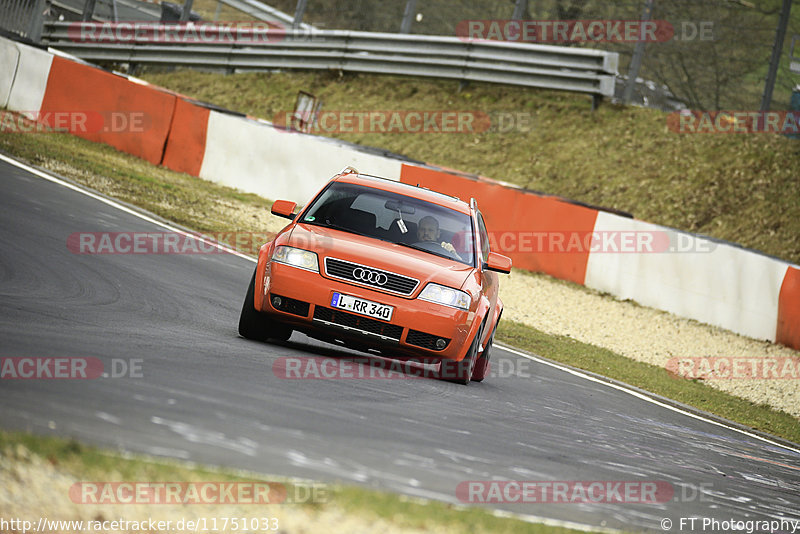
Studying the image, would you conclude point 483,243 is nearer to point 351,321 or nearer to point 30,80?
point 351,321

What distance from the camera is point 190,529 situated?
13.3 ft

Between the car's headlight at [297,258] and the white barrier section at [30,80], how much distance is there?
54.1 feet

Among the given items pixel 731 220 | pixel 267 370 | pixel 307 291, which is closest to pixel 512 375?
pixel 307 291

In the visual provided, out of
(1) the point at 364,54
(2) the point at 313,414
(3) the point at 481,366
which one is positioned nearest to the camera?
(2) the point at 313,414

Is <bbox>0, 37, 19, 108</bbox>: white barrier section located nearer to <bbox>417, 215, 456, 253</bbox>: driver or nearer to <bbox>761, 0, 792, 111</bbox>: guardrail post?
<bbox>761, 0, 792, 111</bbox>: guardrail post

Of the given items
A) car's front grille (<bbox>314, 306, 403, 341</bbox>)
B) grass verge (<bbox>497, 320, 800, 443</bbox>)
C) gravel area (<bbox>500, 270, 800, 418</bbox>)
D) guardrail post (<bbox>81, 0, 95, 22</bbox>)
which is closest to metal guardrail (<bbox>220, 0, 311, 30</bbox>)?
guardrail post (<bbox>81, 0, 95, 22</bbox>)

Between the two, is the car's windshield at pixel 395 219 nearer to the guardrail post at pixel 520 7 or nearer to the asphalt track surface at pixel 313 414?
the asphalt track surface at pixel 313 414

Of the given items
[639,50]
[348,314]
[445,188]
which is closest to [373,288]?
[348,314]

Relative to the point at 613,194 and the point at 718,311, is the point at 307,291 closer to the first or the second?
the point at 718,311

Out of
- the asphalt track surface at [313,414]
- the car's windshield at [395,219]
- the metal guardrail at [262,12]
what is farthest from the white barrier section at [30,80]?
the car's windshield at [395,219]

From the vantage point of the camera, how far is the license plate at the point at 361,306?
28.0 feet

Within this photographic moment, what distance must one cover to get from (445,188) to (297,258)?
455 inches

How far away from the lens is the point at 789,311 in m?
16.1

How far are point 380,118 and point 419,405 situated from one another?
72.3ft
